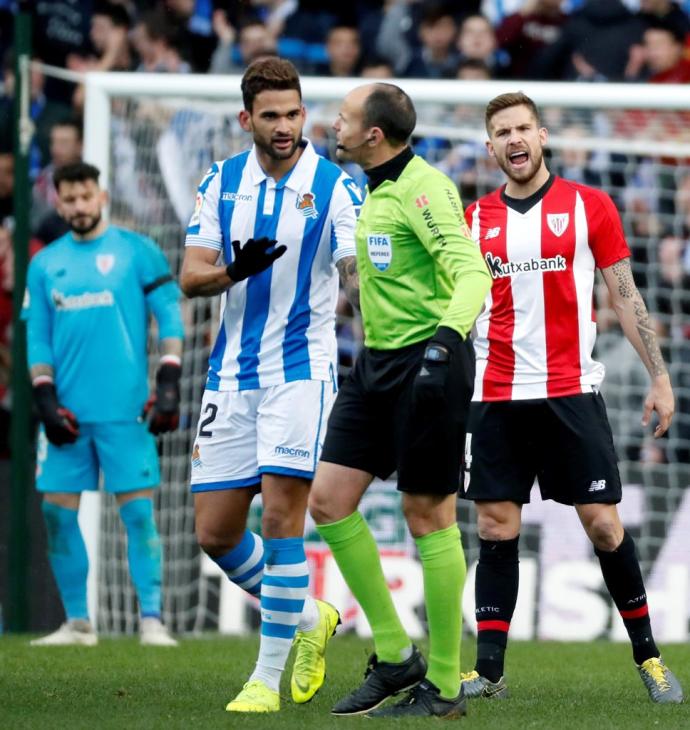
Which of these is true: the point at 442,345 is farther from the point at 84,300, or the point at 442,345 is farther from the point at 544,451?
the point at 84,300

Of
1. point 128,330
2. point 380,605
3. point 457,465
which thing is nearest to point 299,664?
point 380,605

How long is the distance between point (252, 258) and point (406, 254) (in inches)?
20.5

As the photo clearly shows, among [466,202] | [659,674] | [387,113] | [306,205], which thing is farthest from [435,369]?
[466,202]

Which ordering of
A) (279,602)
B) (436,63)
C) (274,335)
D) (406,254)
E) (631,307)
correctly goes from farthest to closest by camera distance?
1. (436,63)
2. (631,307)
3. (274,335)
4. (279,602)
5. (406,254)

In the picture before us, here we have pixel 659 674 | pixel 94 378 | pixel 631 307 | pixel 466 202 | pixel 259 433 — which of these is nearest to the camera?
pixel 259 433

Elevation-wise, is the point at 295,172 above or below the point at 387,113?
below

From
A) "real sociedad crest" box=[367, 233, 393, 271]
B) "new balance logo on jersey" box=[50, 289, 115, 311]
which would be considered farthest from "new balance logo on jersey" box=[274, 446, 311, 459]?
"new balance logo on jersey" box=[50, 289, 115, 311]

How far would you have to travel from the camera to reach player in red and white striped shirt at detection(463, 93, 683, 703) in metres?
5.83

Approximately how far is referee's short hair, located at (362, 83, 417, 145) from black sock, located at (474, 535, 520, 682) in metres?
1.71

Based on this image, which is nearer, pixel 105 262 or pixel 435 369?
pixel 435 369

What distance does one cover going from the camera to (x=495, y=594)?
6.00m

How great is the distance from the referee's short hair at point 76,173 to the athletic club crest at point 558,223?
2992 mm

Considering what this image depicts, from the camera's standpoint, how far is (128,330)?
26.9 ft

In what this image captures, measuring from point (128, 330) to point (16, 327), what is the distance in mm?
1238
